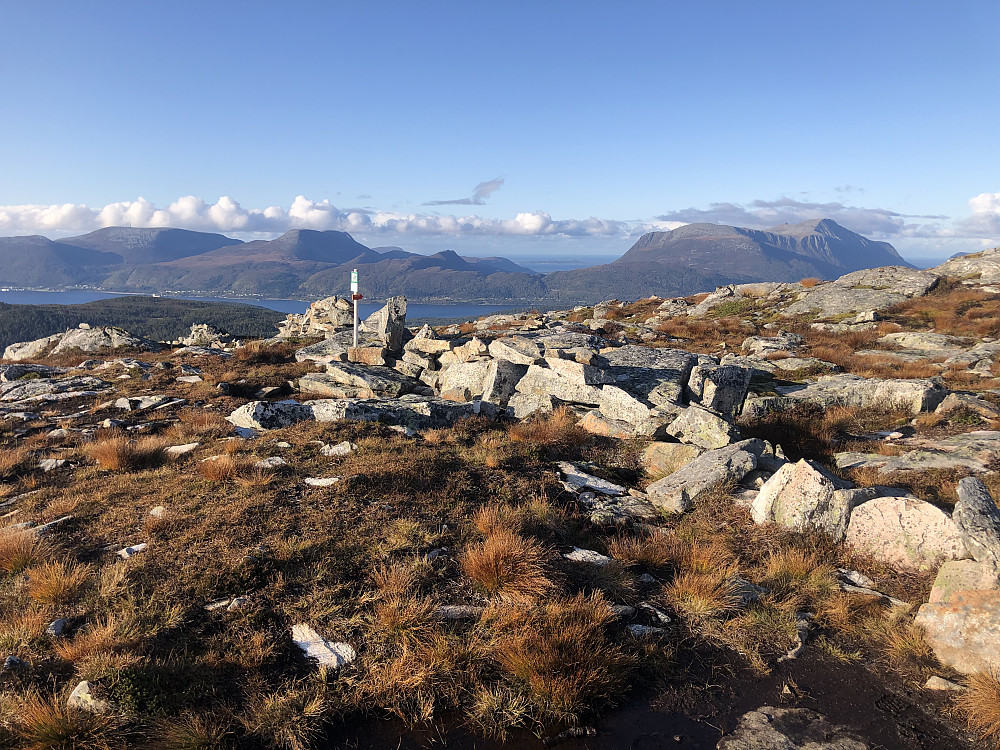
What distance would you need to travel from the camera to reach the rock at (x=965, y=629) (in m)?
5.09

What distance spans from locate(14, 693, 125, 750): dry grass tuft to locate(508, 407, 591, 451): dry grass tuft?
8.70m

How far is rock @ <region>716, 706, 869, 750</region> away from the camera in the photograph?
444cm

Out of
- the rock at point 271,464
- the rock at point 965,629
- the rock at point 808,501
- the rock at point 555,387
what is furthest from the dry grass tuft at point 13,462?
the rock at point 965,629

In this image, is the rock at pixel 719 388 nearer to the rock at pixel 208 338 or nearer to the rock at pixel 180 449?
the rock at pixel 180 449

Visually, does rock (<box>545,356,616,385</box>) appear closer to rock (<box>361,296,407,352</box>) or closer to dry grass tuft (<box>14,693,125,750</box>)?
rock (<box>361,296,407,352</box>)

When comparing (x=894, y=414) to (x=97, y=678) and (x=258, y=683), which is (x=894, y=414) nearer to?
(x=258, y=683)

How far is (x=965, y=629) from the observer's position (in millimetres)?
5320

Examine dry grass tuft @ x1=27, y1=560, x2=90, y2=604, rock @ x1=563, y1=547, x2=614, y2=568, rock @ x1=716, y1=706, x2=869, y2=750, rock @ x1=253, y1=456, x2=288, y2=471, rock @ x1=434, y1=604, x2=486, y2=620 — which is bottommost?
rock @ x1=716, y1=706, x2=869, y2=750

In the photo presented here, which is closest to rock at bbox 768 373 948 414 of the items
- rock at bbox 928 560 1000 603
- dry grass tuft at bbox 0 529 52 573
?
rock at bbox 928 560 1000 603

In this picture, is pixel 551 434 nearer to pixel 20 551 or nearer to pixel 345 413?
pixel 345 413

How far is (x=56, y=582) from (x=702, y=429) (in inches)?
458

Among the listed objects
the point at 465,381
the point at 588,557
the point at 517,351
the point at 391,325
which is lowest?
the point at 588,557

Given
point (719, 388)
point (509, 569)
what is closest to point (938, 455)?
point (719, 388)

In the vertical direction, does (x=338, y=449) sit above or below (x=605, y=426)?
above
